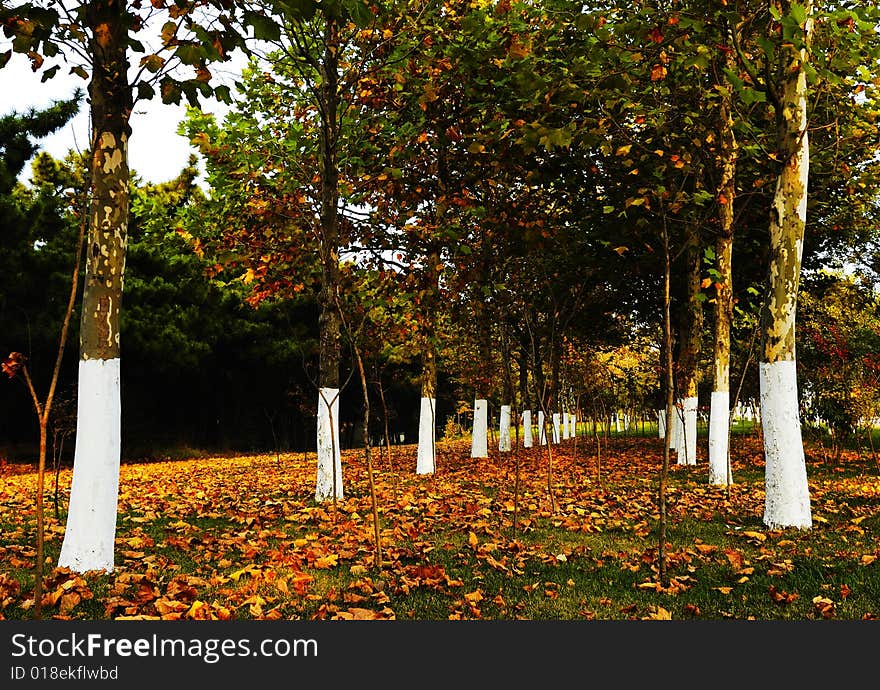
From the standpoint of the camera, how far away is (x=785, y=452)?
7.16 meters

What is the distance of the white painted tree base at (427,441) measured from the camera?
1414 centimetres

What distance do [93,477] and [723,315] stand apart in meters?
10.9

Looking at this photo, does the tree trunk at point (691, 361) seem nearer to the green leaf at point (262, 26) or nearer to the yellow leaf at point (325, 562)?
the yellow leaf at point (325, 562)

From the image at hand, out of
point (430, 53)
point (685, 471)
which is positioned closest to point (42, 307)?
point (430, 53)

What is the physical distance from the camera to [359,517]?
7.87m

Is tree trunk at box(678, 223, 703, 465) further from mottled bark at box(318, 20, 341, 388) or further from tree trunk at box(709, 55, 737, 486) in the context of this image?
mottled bark at box(318, 20, 341, 388)

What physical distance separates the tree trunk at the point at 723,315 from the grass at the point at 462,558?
0.97 meters

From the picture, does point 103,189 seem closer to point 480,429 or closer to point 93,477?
point 93,477

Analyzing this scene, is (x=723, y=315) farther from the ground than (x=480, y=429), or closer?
farther from the ground

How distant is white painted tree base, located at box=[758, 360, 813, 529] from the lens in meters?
7.13

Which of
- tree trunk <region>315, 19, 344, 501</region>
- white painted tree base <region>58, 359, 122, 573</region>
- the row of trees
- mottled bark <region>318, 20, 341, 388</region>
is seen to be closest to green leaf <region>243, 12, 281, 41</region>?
the row of trees

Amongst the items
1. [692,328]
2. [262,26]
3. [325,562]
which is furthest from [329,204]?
[692,328]

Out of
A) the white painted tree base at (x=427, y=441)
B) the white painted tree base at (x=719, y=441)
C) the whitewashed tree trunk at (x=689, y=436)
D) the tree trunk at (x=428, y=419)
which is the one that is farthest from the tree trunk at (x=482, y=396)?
the white painted tree base at (x=719, y=441)

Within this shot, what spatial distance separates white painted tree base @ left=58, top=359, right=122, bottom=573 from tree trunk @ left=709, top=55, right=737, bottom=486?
9.52 meters
